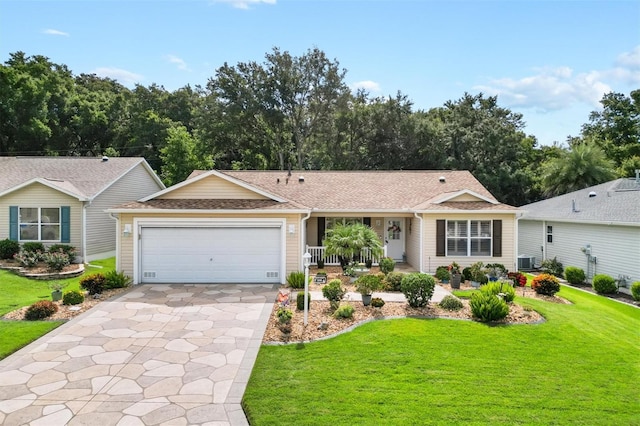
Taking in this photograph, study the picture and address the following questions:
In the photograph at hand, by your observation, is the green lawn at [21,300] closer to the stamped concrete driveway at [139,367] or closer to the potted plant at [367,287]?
the stamped concrete driveway at [139,367]

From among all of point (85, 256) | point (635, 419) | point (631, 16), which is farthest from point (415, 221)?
point (85, 256)

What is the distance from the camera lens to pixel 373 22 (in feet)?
37.4

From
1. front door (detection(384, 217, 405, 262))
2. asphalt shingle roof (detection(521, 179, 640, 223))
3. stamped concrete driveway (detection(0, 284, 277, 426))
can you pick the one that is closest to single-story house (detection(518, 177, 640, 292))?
asphalt shingle roof (detection(521, 179, 640, 223))

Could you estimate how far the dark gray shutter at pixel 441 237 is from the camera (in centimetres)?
1498

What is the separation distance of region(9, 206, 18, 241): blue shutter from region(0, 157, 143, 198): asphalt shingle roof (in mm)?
1223


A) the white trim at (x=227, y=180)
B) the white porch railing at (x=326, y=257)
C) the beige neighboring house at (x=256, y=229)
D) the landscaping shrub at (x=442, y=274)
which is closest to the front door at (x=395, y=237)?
the beige neighboring house at (x=256, y=229)

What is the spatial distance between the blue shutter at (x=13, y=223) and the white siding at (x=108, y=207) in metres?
2.93

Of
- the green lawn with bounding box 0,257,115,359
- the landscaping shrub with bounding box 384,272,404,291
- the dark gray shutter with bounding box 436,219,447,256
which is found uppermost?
the dark gray shutter with bounding box 436,219,447,256

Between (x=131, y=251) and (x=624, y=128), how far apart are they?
151 ft

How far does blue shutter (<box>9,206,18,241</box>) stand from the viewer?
54.1 ft

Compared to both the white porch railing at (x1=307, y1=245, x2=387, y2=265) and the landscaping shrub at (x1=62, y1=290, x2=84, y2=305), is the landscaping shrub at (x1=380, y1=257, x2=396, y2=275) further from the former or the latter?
the landscaping shrub at (x1=62, y1=290, x2=84, y2=305)

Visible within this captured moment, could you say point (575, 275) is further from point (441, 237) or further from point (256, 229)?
point (256, 229)

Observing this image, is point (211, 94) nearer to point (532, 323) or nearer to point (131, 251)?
point (131, 251)

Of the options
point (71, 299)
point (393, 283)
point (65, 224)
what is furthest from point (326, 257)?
point (65, 224)
